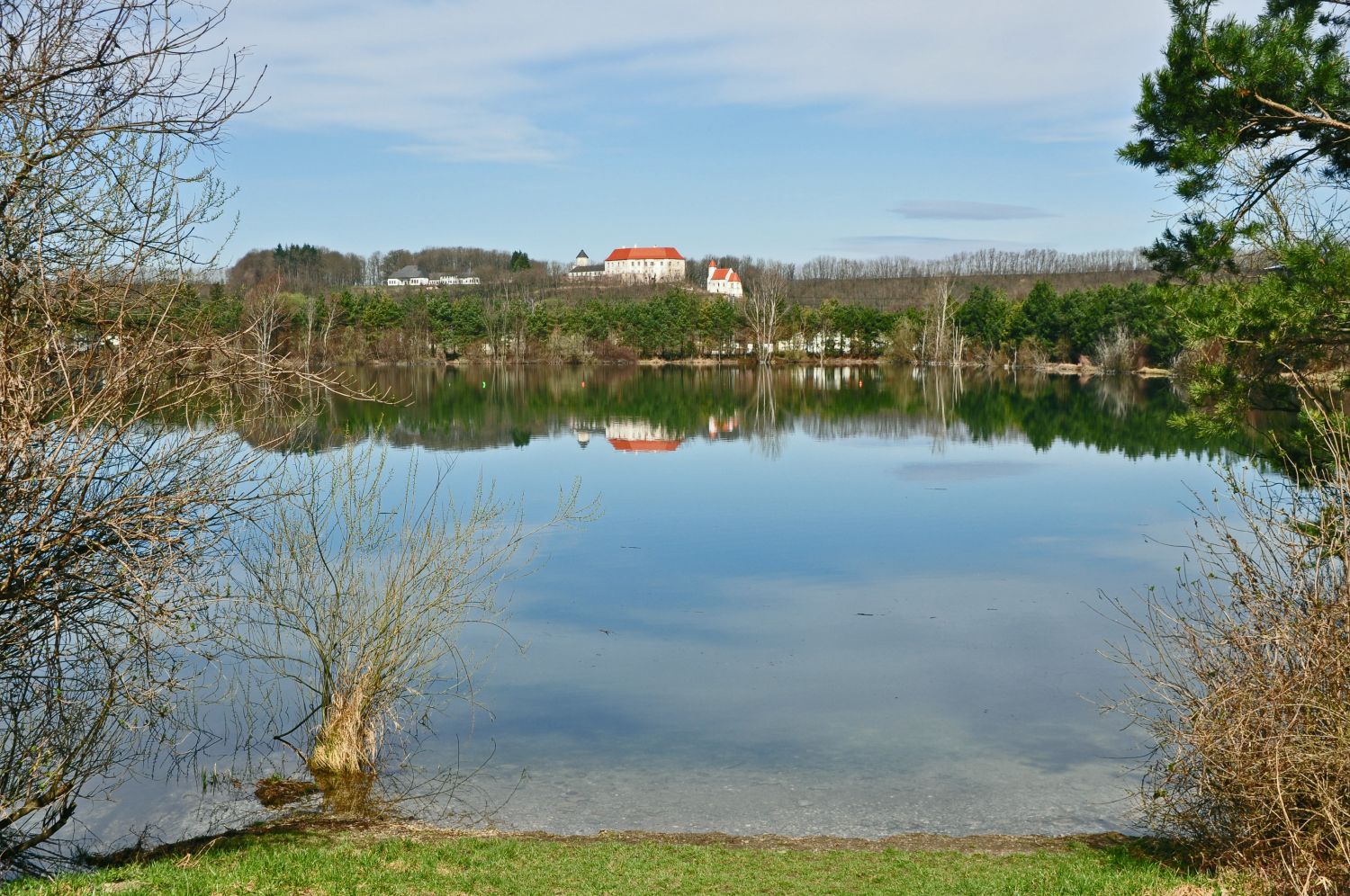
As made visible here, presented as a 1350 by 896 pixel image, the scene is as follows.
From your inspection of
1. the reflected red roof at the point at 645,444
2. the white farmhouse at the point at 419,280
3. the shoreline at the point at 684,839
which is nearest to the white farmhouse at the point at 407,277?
the white farmhouse at the point at 419,280

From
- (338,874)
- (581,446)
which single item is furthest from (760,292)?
(338,874)

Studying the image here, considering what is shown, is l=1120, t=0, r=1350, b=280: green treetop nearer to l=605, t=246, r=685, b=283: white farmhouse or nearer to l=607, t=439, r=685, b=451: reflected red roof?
l=607, t=439, r=685, b=451: reflected red roof

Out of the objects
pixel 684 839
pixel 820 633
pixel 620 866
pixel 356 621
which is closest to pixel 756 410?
pixel 820 633

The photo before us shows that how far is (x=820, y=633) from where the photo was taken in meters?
15.8

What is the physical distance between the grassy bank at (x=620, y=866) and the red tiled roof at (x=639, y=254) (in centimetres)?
15871

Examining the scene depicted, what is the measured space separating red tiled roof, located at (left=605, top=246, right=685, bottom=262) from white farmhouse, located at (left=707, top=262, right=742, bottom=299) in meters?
20.9

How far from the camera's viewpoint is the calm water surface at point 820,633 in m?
10.6

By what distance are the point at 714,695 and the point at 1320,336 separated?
23.9ft

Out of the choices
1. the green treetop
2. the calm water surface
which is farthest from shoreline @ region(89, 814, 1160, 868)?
the green treetop

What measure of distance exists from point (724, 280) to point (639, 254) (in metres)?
27.8

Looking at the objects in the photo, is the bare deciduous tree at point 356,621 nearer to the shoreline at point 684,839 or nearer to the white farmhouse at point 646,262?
the shoreline at point 684,839

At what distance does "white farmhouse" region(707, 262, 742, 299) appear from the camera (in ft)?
449

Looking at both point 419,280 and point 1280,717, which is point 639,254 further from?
point 1280,717

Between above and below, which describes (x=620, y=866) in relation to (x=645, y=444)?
below
